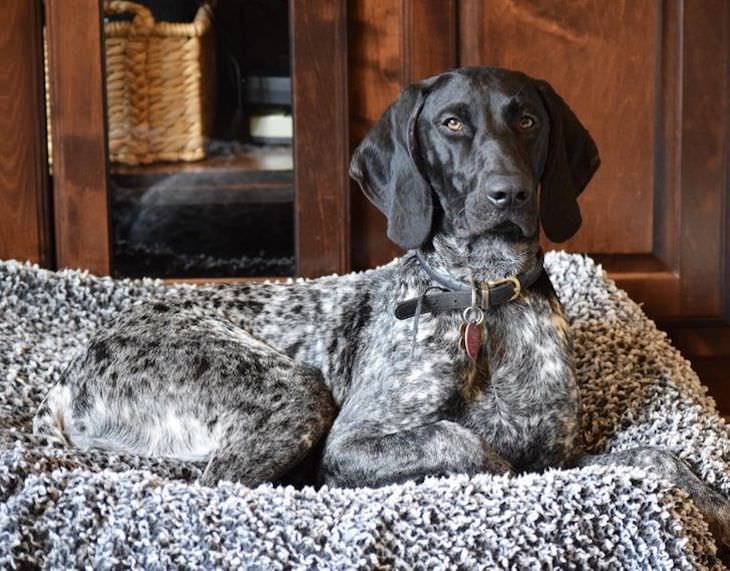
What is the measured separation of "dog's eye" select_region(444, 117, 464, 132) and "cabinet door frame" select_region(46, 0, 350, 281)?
105cm

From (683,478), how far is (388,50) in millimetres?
1683

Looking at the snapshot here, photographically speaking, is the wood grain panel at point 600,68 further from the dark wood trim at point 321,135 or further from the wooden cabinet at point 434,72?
the dark wood trim at point 321,135

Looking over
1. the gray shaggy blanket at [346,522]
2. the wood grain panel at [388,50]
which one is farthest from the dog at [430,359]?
the wood grain panel at [388,50]

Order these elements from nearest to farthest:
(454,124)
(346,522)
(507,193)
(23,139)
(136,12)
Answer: (346,522)
(507,193)
(454,124)
(136,12)
(23,139)

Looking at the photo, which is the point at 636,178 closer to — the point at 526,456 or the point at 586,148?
the point at 586,148

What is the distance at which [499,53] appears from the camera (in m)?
3.59

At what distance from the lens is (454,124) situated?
2576 millimetres

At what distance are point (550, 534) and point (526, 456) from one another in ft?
1.57

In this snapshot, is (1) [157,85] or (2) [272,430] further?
(1) [157,85]

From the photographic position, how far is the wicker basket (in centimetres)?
347

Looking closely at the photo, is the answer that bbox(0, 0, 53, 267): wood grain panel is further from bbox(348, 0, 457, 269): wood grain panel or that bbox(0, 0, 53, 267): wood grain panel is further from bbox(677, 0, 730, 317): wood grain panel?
bbox(677, 0, 730, 317): wood grain panel

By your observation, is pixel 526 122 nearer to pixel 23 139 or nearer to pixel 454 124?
pixel 454 124

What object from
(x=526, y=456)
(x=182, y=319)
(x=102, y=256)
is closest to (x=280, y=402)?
(x=182, y=319)

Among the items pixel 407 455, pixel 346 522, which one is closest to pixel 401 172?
pixel 407 455
